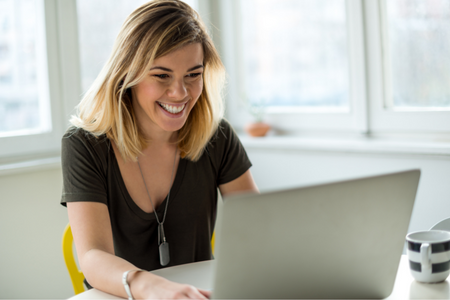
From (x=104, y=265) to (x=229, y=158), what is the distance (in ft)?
1.98

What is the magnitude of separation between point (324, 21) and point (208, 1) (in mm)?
766

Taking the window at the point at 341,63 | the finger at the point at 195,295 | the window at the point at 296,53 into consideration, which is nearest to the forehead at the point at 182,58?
the finger at the point at 195,295

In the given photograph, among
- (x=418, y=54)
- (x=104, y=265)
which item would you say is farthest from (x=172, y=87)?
(x=418, y=54)

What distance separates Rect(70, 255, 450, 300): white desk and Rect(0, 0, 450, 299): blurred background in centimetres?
77

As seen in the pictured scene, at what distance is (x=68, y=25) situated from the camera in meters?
2.06

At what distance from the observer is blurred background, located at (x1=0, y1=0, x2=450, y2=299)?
1857mm

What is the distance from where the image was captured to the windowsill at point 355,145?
1766mm

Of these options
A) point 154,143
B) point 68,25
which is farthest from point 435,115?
point 68,25

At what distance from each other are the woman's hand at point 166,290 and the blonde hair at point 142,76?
0.53 metres

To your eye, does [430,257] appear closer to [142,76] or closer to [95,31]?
[142,76]

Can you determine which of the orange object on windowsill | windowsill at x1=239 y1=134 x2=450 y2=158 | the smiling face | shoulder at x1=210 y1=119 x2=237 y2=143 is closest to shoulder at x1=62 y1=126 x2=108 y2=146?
the smiling face

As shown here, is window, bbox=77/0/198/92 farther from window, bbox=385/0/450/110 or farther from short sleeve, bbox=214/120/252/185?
window, bbox=385/0/450/110

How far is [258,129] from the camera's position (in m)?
2.47

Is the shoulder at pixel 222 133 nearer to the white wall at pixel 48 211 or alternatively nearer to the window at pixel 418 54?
the white wall at pixel 48 211
